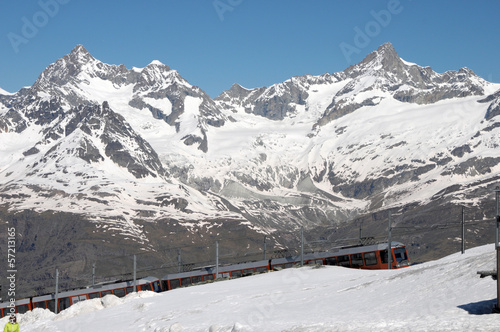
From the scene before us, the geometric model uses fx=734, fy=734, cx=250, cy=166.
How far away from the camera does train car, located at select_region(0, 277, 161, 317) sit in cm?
10306

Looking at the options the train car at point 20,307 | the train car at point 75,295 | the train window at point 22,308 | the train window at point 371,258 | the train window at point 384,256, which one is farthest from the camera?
the train window at point 22,308

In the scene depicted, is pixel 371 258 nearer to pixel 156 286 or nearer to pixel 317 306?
pixel 156 286

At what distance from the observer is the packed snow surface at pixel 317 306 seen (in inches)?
1345

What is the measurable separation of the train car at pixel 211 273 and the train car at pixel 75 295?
183 inches

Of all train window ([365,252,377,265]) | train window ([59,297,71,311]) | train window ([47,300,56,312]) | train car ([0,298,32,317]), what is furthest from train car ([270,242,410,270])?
train car ([0,298,32,317])

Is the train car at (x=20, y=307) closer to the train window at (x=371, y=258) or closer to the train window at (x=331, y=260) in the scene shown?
the train window at (x=331, y=260)

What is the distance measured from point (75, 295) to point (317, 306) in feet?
217

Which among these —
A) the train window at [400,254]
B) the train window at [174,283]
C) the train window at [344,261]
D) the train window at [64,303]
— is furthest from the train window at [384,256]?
the train window at [64,303]

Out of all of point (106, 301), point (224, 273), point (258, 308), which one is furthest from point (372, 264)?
point (258, 308)

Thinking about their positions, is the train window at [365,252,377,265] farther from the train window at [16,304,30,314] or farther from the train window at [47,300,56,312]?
the train window at [16,304,30,314]

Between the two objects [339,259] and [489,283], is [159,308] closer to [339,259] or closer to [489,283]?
[489,283]

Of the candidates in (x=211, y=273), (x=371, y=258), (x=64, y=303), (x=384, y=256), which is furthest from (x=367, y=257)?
(x=64, y=303)

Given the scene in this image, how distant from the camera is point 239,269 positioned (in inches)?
3866

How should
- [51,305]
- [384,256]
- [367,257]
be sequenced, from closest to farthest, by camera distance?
[367,257], [384,256], [51,305]
